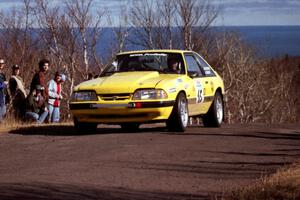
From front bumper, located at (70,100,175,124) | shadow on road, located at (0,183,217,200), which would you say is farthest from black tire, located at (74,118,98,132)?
shadow on road, located at (0,183,217,200)

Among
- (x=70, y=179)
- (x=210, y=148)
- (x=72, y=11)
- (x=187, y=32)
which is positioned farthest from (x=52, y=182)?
(x=187, y=32)

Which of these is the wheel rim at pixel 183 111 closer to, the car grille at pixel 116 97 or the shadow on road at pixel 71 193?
the car grille at pixel 116 97

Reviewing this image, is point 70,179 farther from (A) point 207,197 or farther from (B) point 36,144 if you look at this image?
(B) point 36,144

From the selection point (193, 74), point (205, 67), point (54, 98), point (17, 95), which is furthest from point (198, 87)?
point (17, 95)

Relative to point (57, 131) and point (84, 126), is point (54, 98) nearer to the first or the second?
point (57, 131)

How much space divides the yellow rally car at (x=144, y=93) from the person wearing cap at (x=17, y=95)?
9.10ft

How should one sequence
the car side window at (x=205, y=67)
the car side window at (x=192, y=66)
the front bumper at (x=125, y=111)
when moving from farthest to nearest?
Result: the car side window at (x=205, y=67) < the car side window at (x=192, y=66) < the front bumper at (x=125, y=111)

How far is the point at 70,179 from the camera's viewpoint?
28.0 feet

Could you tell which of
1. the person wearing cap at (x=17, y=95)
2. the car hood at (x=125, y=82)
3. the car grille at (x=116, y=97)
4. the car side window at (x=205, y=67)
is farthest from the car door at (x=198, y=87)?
the person wearing cap at (x=17, y=95)

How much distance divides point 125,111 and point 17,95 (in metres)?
4.45

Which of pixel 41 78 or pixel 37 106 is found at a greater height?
pixel 41 78

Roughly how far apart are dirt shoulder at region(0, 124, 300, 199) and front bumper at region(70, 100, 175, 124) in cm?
29

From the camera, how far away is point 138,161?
9938 mm

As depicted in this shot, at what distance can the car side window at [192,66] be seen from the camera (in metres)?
14.4
